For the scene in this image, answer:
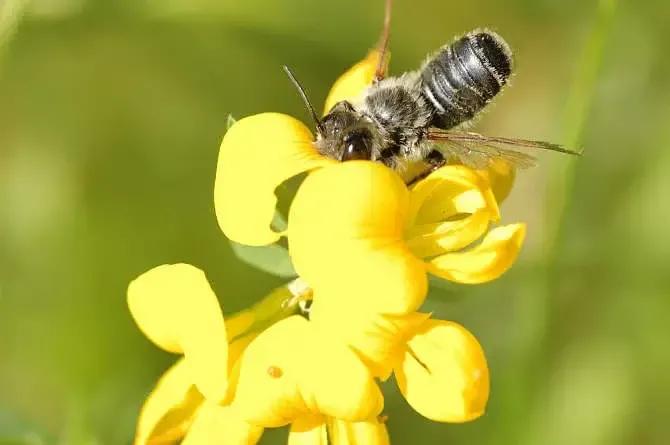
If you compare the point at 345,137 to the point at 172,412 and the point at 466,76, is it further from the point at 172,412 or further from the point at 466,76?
the point at 172,412

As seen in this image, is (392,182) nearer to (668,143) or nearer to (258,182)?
(258,182)

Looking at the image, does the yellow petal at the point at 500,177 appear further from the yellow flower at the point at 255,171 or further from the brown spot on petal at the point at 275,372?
the brown spot on petal at the point at 275,372

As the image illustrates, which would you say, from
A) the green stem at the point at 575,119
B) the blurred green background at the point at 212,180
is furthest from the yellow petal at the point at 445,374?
the blurred green background at the point at 212,180

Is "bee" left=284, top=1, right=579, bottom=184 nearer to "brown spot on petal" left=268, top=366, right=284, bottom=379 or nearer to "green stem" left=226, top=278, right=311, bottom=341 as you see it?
"green stem" left=226, top=278, right=311, bottom=341

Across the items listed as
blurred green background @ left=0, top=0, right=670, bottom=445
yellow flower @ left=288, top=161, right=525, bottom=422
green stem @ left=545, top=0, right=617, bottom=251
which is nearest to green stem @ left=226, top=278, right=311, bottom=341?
yellow flower @ left=288, top=161, right=525, bottom=422

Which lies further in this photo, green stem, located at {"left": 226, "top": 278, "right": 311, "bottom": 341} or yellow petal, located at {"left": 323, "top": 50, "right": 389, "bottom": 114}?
yellow petal, located at {"left": 323, "top": 50, "right": 389, "bottom": 114}

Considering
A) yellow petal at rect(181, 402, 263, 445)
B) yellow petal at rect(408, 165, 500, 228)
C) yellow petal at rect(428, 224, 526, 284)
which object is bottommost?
yellow petal at rect(181, 402, 263, 445)

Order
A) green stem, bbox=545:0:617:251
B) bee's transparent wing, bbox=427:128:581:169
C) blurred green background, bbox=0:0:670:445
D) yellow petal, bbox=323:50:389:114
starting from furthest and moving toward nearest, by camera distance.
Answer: blurred green background, bbox=0:0:670:445 → green stem, bbox=545:0:617:251 → yellow petal, bbox=323:50:389:114 → bee's transparent wing, bbox=427:128:581:169

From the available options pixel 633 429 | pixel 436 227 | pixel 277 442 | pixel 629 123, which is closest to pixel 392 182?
pixel 436 227
